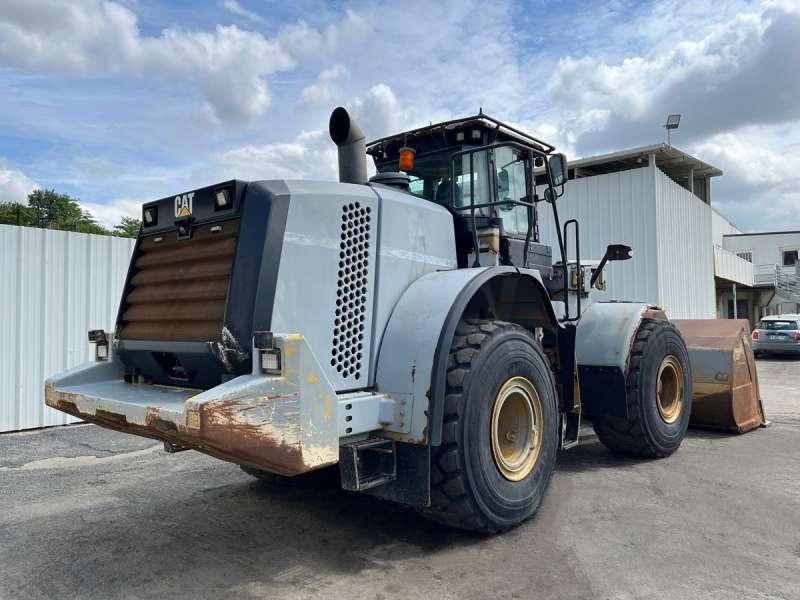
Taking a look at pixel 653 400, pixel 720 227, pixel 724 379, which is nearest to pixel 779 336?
pixel 724 379

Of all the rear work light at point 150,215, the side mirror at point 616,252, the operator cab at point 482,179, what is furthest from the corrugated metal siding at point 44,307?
the side mirror at point 616,252

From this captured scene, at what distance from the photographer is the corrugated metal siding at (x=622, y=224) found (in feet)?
55.3

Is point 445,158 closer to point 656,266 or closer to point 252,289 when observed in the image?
point 252,289

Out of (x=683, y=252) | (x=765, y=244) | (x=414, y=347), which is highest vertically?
(x=765, y=244)

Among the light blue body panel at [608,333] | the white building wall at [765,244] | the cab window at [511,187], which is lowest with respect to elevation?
the light blue body panel at [608,333]

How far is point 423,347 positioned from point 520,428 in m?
1.19

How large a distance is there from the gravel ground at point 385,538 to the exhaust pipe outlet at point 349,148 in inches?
95.0

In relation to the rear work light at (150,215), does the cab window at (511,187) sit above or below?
above

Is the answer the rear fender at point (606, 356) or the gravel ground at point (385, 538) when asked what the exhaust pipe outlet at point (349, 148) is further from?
the rear fender at point (606, 356)

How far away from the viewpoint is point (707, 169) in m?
22.3

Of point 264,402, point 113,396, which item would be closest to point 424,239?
point 264,402

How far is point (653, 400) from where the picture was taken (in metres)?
6.06

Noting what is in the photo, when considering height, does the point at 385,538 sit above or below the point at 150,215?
below

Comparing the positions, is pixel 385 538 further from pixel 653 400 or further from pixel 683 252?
pixel 683 252
